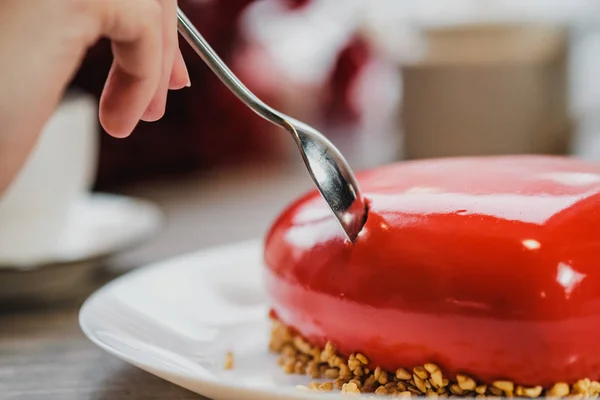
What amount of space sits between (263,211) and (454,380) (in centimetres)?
71

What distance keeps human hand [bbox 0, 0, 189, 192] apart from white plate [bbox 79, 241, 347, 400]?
0.15 metres

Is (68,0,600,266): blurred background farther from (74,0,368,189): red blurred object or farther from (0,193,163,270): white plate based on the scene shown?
(0,193,163,270): white plate

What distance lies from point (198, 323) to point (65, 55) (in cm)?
31

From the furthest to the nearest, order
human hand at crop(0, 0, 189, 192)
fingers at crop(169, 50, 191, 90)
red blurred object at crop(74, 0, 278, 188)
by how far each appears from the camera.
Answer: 1. red blurred object at crop(74, 0, 278, 188)
2. fingers at crop(169, 50, 191, 90)
3. human hand at crop(0, 0, 189, 192)

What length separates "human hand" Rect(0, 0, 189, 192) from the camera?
Result: 408 millimetres

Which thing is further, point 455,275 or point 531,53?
point 531,53

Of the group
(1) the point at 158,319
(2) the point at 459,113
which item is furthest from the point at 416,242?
(2) the point at 459,113

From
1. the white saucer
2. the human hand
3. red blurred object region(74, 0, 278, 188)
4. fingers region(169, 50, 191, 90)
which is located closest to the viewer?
the human hand

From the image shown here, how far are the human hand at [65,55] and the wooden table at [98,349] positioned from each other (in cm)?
19

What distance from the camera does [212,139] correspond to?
1.38m

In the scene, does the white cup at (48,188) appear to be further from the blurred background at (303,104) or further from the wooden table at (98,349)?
the blurred background at (303,104)

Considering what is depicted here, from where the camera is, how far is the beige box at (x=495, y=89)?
135cm

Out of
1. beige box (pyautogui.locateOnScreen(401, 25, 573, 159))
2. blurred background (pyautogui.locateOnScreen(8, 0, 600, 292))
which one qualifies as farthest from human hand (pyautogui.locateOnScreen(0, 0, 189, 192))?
beige box (pyautogui.locateOnScreen(401, 25, 573, 159))

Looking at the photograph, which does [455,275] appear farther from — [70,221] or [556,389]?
[70,221]
